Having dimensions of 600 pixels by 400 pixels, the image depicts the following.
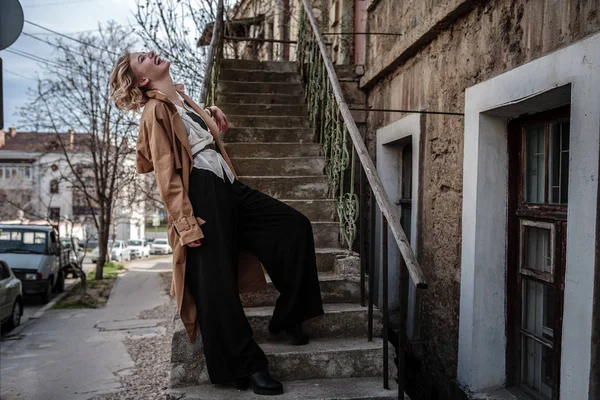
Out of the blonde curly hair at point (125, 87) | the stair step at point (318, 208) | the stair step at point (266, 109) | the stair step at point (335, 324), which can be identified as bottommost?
the stair step at point (335, 324)

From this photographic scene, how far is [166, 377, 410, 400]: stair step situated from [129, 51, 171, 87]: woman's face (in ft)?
5.35

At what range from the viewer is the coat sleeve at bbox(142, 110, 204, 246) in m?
2.80

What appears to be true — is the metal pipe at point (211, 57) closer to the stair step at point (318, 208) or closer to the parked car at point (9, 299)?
the stair step at point (318, 208)

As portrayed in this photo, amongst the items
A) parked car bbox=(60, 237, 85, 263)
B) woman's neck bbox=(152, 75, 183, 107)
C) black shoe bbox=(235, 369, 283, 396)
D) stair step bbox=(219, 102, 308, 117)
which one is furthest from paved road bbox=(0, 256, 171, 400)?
woman's neck bbox=(152, 75, 183, 107)

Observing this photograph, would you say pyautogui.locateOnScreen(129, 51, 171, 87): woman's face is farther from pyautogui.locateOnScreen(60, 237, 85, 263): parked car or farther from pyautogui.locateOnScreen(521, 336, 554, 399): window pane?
pyautogui.locateOnScreen(60, 237, 85, 263): parked car

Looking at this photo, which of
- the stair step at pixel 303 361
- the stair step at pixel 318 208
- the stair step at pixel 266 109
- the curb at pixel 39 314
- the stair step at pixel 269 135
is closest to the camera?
the stair step at pixel 303 361

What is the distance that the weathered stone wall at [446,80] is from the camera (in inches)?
116

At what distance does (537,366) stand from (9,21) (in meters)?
3.78

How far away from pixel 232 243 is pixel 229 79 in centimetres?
465

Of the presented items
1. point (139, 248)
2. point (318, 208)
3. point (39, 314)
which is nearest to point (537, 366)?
point (318, 208)

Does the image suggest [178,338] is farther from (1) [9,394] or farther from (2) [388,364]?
(1) [9,394]

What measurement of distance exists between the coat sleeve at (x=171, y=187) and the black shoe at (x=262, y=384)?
0.77 m

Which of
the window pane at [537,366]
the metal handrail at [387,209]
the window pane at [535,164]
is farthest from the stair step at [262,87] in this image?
the window pane at [537,366]

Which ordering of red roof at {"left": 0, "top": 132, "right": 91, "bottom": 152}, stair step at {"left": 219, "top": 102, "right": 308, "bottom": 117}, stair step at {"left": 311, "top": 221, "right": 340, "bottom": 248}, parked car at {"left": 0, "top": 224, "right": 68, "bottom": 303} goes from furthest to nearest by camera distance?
red roof at {"left": 0, "top": 132, "right": 91, "bottom": 152}
parked car at {"left": 0, "top": 224, "right": 68, "bottom": 303}
stair step at {"left": 219, "top": 102, "right": 308, "bottom": 117}
stair step at {"left": 311, "top": 221, "right": 340, "bottom": 248}
